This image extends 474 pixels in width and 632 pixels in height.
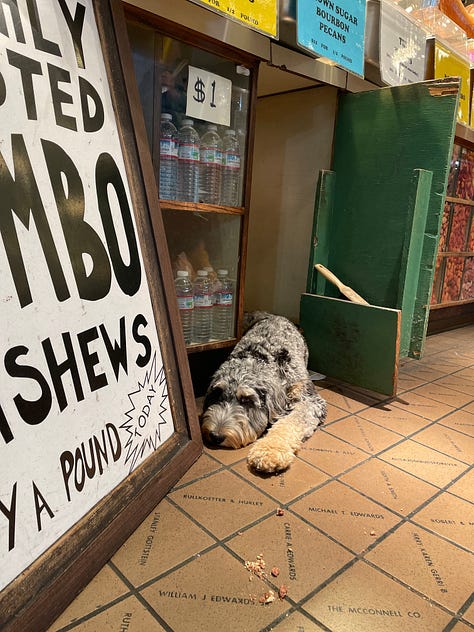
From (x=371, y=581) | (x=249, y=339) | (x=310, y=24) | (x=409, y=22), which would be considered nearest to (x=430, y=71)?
(x=409, y=22)

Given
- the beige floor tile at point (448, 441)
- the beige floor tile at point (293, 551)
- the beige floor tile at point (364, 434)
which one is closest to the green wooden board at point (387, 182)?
the beige floor tile at point (448, 441)

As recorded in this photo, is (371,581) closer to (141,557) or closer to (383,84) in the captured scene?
(141,557)

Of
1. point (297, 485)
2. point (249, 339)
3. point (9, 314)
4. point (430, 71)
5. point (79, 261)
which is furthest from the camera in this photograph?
point (430, 71)

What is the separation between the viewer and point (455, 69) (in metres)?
4.22

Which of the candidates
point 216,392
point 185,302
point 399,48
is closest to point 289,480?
point 216,392

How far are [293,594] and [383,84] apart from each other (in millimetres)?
3658

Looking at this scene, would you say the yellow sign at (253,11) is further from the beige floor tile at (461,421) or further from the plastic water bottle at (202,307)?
the beige floor tile at (461,421)

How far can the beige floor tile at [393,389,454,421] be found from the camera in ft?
9.80

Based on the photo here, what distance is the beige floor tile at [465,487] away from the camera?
2074mm

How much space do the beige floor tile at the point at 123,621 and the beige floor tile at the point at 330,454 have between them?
1137 millimetres

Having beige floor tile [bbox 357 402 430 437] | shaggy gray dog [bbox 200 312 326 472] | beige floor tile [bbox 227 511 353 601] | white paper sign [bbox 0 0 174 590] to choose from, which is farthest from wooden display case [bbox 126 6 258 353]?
beige floor tile [bbox 227 511 353 601]

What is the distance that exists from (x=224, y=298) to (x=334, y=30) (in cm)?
190

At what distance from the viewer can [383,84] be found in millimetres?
3594

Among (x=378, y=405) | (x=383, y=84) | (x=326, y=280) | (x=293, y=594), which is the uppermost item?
(x=383, y=84)
